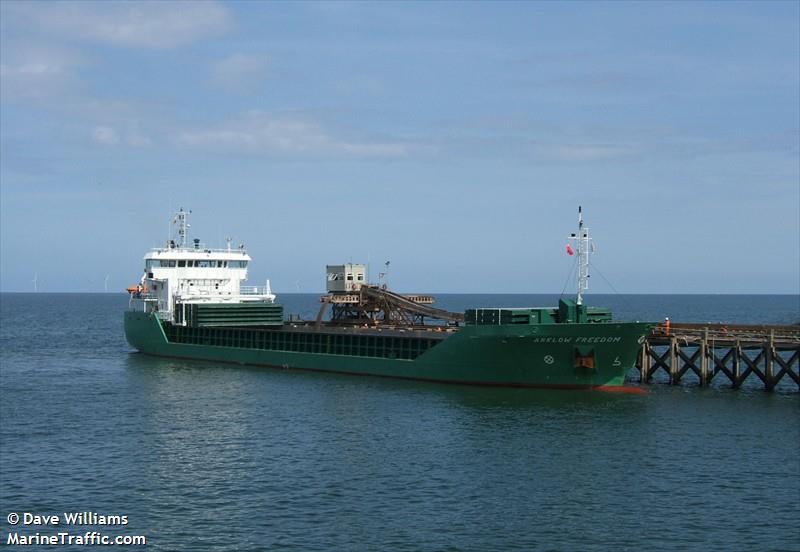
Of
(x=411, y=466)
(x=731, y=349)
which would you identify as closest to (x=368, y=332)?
(x=731, y=349)

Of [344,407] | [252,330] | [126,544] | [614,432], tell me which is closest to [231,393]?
[344,407]

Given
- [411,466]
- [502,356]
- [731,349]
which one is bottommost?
[411,466]

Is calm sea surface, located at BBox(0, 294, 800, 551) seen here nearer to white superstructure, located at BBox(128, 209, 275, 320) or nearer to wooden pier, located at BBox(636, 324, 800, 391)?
wooden pier, located at BBox(636, 324, 800, 391)

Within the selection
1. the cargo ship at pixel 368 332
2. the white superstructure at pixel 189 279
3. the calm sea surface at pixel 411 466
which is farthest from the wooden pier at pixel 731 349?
the white superstructure at pixel 189 279

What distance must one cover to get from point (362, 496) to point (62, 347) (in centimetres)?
7370

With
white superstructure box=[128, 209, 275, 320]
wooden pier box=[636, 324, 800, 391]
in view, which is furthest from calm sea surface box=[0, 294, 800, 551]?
white superstructure box=[128, 209, 275, 320]

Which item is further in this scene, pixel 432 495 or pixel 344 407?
pixel 344 407

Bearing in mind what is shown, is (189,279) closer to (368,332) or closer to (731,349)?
(368,332)

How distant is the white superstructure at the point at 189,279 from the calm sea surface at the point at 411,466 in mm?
22477

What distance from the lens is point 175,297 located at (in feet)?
257

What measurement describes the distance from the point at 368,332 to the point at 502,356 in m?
15.6

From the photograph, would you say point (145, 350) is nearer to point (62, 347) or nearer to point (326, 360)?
point (62, 347)

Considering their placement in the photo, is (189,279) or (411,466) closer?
(411,466)

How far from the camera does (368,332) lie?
2608 inches
